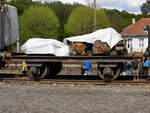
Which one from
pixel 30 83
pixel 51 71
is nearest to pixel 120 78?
pixel 51 71

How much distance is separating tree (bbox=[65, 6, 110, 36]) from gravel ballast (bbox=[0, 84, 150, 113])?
43487mm

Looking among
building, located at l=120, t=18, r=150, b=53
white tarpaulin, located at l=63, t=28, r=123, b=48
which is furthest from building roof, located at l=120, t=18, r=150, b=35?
white tarpaulin, located at l=63, t=28, r=123, b=48

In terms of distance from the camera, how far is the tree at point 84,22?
181 feet

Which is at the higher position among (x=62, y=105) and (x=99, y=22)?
(x=99, y=22)

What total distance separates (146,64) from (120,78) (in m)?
1.54

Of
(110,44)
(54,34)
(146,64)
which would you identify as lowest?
(146,64)

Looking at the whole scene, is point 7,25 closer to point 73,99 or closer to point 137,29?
point 73,99

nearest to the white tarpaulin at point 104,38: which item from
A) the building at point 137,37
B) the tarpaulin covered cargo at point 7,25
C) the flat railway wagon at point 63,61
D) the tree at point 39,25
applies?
the flat railway wagon at point 63,61

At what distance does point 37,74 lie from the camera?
12.4 meters

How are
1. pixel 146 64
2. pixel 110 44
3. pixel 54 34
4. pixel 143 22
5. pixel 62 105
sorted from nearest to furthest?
pixel 62 105
pixel 110 44
pixel 146 64
pixel 143 22
pixel 54 34

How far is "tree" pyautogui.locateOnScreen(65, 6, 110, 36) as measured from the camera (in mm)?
55062

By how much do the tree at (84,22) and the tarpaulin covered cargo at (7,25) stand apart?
40.7 meters

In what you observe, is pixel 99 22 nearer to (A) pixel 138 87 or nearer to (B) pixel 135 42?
(B) pixel 135 42

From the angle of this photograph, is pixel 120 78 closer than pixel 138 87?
No
